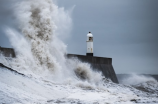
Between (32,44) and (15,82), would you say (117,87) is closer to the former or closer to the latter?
(32,44)

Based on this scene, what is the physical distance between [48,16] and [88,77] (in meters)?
3.63

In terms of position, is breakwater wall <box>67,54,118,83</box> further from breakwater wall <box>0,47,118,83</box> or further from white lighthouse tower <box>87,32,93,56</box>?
white lighthouse tower <box>87,32,93,56</box>

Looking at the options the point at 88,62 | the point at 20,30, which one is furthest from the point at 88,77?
the point at 20,30

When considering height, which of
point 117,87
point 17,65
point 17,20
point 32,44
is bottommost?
point 117,87

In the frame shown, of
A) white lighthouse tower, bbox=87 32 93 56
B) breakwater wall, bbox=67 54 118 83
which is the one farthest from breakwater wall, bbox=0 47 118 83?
white lighthouse tower, bbox=87 32 93 56

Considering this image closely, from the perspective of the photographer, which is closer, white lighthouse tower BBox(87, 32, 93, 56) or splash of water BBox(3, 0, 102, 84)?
splash of water BBox(3, 0, 102, 84)

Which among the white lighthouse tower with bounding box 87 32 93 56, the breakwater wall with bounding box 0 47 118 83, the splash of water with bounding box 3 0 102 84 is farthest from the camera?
the white lighthouse tower with bounding box 87 32 93 56

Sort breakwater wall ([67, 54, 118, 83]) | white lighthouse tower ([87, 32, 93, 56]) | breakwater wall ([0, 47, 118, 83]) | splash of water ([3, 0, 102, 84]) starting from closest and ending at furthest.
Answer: splash of water ([3, 0, 102, 84]) → breakwater wall ([0, 47, 118, 83]) → breakwater wall ([67, 54, 118, 83]) → white lighthouse tower ([87, 32, 93, 56])

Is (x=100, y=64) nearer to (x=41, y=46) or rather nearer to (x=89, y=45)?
(x=89, y=45)

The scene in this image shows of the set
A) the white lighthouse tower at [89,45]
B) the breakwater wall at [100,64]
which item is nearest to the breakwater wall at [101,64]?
the breakwater wall at [100,64]

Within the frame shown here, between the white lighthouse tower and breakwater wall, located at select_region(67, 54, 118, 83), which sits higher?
the white lighthouse tower

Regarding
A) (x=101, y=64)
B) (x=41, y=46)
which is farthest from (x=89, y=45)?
(x=41, y=46)

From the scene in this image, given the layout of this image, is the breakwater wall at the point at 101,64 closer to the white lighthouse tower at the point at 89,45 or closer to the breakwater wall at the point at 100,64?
the breakwater wall at the point at 100,64

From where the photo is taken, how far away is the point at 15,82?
367 inches
